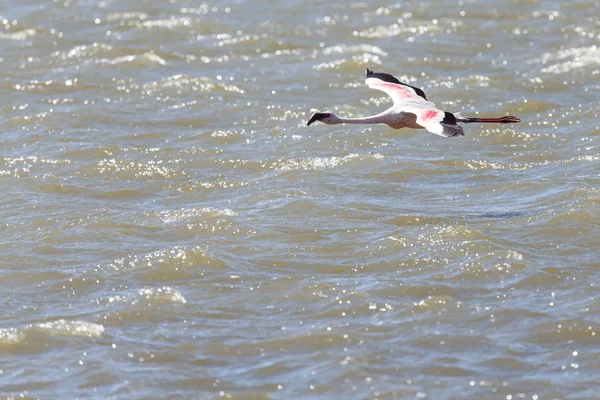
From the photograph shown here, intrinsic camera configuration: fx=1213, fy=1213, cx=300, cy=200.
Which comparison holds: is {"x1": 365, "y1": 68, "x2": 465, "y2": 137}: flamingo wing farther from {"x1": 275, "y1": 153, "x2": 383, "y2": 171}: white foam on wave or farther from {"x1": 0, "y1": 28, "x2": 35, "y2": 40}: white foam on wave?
{"x1": 0, "y1": 28, "x2": 35, "y2": 40}: white foam on wave

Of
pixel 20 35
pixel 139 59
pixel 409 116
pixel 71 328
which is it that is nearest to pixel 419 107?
pixel 409 116

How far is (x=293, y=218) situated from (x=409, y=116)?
162 cm

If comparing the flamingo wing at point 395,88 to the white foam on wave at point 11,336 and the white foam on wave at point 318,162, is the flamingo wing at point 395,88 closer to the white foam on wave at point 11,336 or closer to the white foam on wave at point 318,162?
the white foam on wave at point 318,162

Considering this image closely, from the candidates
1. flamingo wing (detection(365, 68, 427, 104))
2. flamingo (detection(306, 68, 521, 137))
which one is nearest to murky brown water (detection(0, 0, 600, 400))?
flamingo (detection(306, 68, 521, 137))

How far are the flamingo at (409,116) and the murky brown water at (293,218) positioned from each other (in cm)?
79

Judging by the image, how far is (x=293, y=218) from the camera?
1180 centimetres

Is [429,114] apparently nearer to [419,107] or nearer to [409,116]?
[419,107]

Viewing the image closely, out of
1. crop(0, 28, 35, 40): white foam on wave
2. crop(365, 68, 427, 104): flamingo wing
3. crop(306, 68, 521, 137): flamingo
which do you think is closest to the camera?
crop(306, 68, 521, 137): flamingo

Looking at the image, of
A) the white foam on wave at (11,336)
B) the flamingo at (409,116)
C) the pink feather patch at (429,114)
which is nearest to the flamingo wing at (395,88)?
the flamingo at (409,116)

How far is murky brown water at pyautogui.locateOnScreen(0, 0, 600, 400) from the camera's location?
8.47 meters

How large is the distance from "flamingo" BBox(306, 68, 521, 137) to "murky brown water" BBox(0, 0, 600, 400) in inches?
31.2

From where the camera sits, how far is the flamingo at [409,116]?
10914 millimetres

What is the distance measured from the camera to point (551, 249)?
10.8m

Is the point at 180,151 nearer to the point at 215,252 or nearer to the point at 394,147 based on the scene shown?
the point at 394,147
